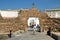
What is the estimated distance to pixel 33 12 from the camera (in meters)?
32.0

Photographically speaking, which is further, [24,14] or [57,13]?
[57,13]

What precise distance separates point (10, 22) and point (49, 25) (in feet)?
21.5

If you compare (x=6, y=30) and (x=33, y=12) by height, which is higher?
(x=33, y=12)

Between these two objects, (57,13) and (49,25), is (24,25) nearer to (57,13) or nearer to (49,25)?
(49,25)

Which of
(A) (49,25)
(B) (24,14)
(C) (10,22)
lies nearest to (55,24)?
(A) (49,25)

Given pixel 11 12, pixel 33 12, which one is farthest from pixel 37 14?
pixel 11 12

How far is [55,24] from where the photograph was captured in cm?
3203

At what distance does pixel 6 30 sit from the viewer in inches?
→ 1265

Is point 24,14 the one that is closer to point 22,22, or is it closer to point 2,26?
point 22,22

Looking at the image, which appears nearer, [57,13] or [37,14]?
[37,14]

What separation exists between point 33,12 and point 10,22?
420cm

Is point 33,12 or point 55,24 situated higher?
point 33,12

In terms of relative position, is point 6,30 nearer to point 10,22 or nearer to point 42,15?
point 10,22

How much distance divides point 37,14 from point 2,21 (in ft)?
19.8
